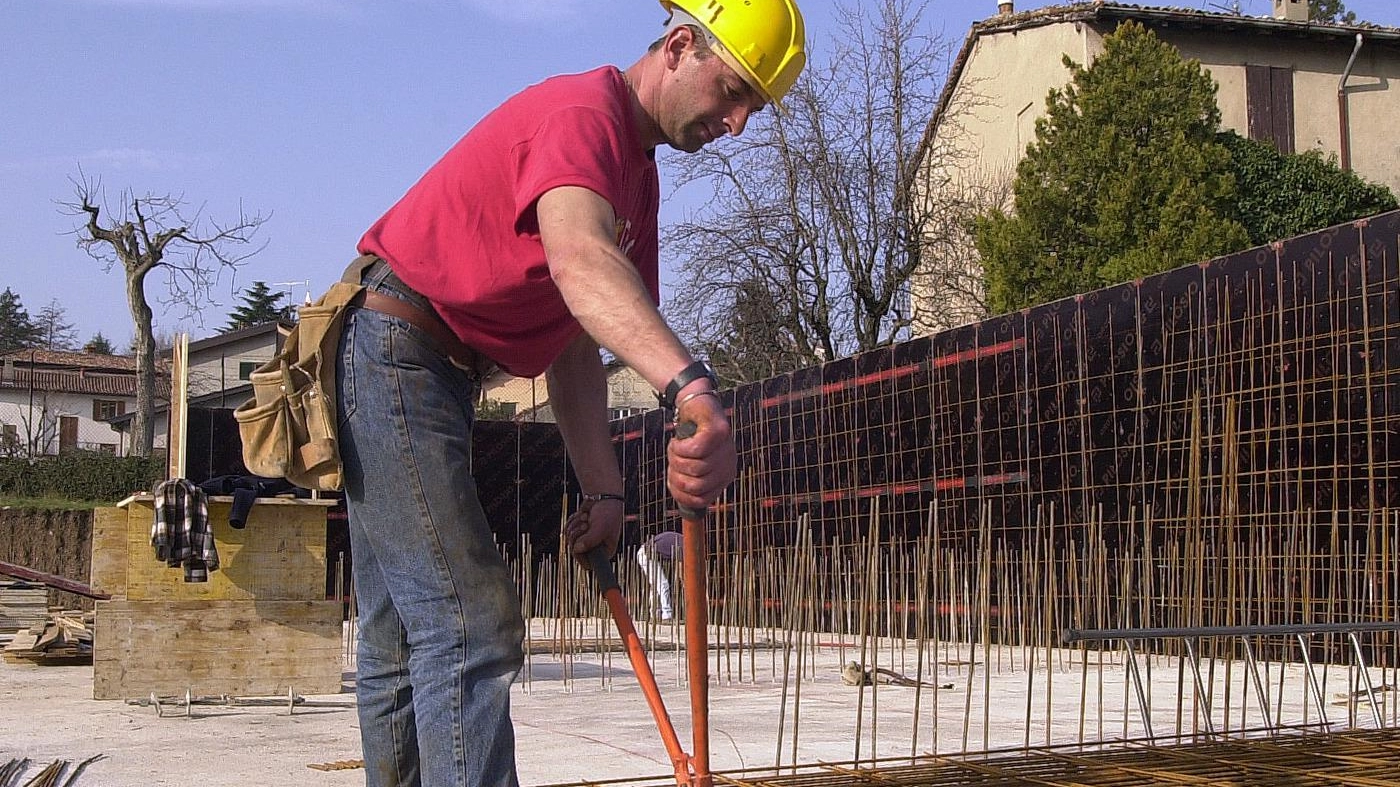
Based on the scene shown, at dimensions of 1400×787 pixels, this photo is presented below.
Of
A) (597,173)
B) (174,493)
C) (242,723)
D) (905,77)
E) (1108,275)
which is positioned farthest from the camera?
(905,77)

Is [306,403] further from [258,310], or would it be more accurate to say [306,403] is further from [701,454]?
[258,310]

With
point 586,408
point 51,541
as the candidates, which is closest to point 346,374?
point 586,408

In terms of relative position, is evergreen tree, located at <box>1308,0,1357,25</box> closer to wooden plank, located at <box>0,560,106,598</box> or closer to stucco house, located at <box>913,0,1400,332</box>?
stucco house, located at <box>913,0,1400,332</box>

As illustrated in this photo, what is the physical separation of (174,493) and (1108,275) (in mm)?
9798

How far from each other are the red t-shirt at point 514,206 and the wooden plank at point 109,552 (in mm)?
4070

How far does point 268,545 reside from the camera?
5.38 meters

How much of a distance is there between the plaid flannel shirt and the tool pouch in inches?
130

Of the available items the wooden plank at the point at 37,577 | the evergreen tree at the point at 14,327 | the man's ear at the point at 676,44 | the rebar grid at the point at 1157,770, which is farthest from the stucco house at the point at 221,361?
the man's ear at the point at 676,44

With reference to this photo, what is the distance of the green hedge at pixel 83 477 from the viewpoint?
57.0 ft

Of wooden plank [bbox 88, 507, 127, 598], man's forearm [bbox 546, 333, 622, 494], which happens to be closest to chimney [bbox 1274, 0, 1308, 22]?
wooden plank [bbox 88, 507, 127, 598]

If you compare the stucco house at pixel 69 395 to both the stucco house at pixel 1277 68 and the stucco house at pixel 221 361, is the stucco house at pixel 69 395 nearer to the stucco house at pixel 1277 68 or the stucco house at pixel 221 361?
the stucco house at pixel 221 361

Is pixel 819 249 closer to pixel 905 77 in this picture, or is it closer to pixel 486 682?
pixel 905 77

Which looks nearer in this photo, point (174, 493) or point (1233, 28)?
point (174, 493)

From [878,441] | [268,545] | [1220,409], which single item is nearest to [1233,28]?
[878,441]
